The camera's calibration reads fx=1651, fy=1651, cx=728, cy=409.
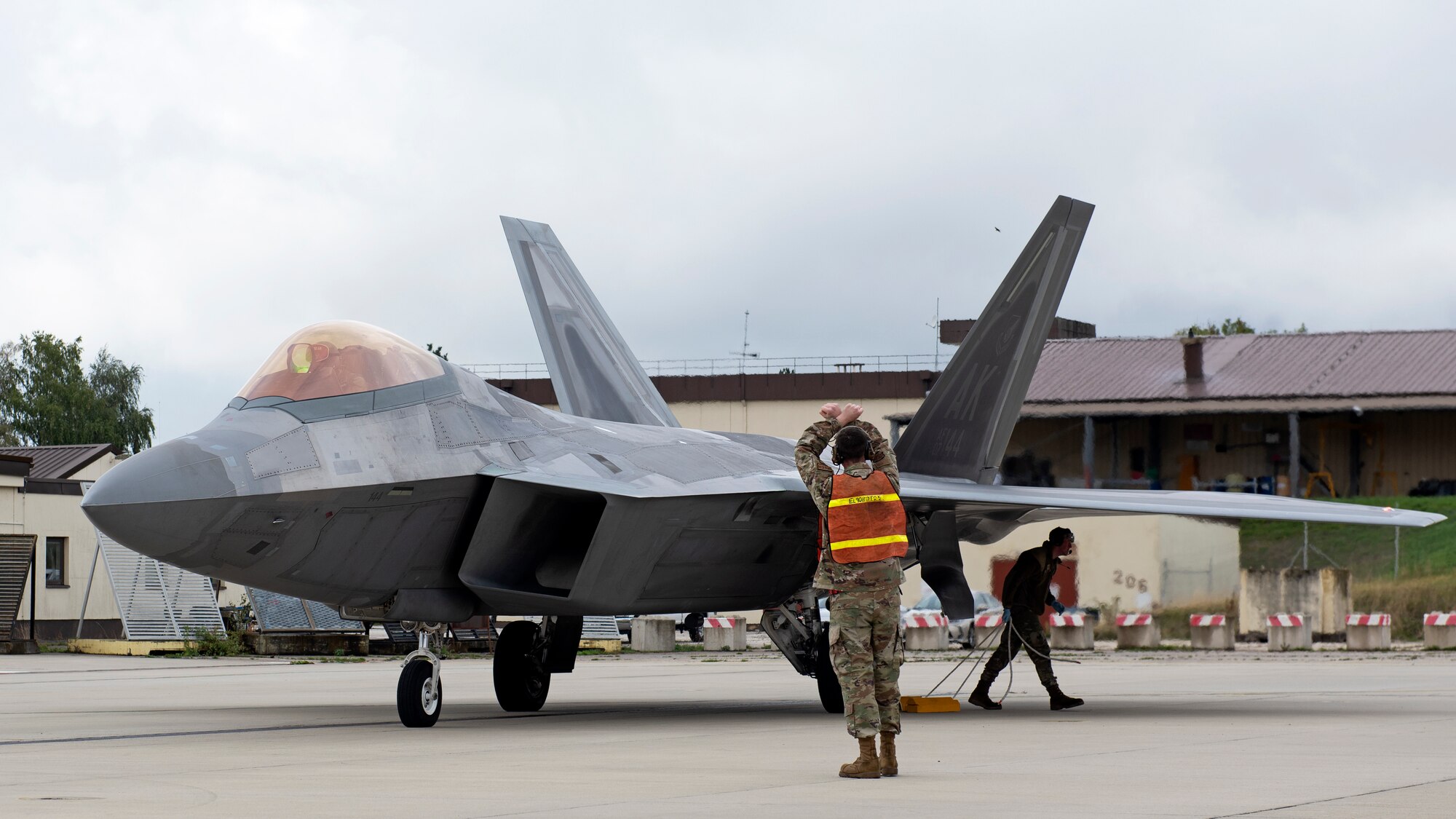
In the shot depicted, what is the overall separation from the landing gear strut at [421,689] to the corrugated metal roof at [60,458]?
28.0 meters

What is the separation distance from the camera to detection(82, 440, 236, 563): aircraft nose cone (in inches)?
388

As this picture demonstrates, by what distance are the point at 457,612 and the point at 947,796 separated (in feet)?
18.6

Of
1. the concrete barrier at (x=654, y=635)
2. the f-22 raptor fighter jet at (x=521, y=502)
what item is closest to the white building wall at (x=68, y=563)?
the concrete barrier at (x=654, y=635)

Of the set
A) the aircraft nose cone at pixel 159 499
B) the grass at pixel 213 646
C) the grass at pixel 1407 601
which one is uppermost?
the aircraft nose cone at pixel 159 499

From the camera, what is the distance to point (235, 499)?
1023cm

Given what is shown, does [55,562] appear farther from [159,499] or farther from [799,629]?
[159,499]

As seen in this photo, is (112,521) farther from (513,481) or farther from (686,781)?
(686,781)

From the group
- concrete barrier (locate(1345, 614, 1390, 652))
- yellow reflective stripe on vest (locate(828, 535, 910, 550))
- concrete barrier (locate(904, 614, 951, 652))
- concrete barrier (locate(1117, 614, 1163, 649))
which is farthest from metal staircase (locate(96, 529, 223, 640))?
yellow reflective stripe on vest (locate(828, 535, 910, 550))

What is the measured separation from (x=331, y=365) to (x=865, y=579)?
4658 mm

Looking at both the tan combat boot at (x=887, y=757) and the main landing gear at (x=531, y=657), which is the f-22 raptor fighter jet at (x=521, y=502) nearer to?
the main landing gear at (x=531, y=657)

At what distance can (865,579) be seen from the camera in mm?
8266

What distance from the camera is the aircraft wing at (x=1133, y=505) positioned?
41.7 feet

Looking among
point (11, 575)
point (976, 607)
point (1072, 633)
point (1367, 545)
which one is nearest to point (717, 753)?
point (976, 607)

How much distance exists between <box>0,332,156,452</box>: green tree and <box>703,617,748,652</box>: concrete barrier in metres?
44.8
